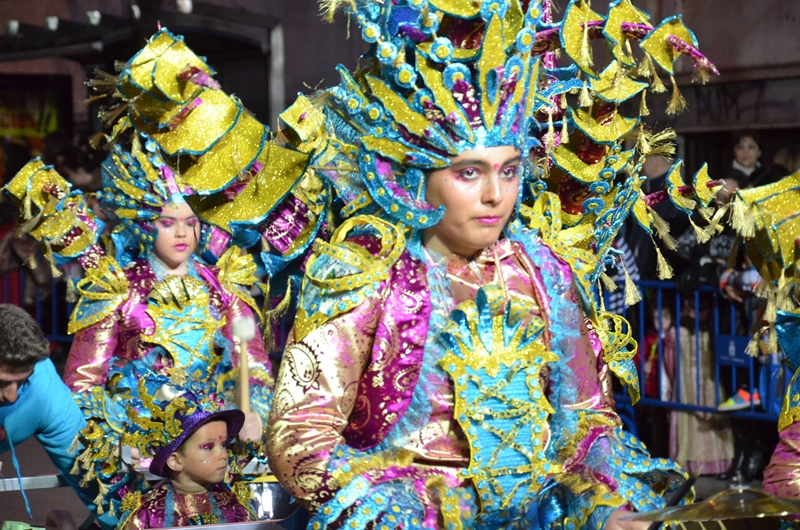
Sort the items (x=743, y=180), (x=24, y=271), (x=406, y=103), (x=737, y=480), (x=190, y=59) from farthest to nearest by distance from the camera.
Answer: (x=24, y=271) < (x=743, y=180) < (x=737, y=480) < (x=190, y=59) < (x=406, y=103)

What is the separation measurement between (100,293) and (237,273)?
0.55m

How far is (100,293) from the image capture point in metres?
4.68

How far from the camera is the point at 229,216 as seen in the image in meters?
2.90

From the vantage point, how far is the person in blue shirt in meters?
3.69

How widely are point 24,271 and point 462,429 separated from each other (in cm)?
748

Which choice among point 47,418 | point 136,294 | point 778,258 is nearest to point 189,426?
point 47,418

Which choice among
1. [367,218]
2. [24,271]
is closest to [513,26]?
[367,218]

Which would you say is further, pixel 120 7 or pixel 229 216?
pixel 120 7

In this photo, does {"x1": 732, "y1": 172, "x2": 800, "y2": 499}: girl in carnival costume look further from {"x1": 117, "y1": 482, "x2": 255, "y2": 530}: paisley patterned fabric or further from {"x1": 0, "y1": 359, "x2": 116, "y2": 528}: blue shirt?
{"x1": 0, "y1": 359, "x2": 116, "y2": 528}: blue shirt

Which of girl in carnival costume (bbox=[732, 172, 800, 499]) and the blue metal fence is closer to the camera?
girl in carnival costume (bbox=[732, 172, 800, 499])

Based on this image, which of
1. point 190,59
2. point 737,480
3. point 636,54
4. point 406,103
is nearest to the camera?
point 406,103

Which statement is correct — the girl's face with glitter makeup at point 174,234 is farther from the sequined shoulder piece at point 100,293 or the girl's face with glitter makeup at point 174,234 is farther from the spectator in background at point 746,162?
the spectator in background at point 746,162

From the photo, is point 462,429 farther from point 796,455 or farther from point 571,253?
point 796,455

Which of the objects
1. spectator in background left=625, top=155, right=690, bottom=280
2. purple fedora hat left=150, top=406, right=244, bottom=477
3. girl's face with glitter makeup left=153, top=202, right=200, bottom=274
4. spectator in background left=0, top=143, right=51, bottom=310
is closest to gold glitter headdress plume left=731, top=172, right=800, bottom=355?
purple fedora hat left=150, top=406, right=244, bottom=477
